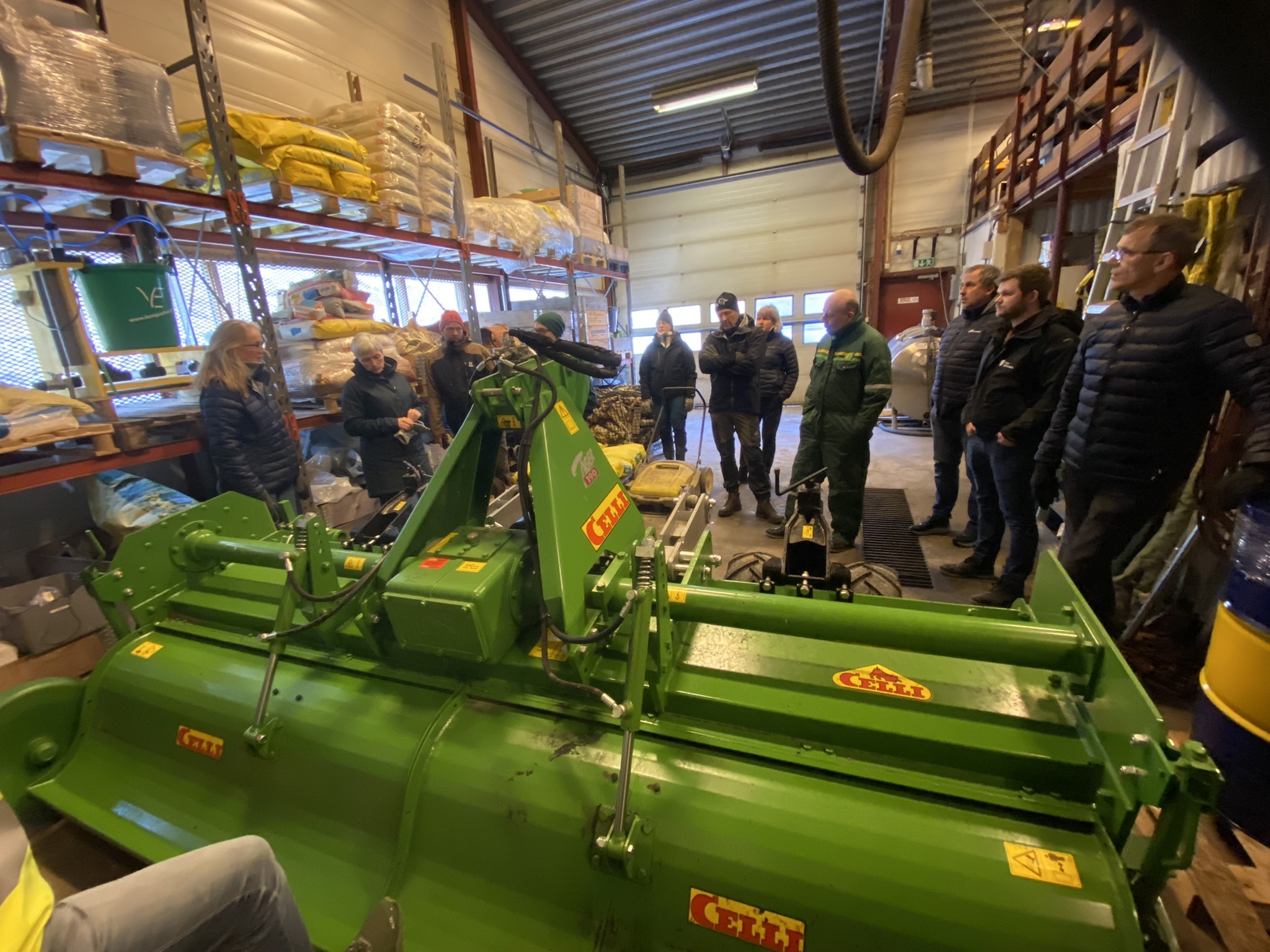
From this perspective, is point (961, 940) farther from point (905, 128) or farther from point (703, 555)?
point (905, 128)

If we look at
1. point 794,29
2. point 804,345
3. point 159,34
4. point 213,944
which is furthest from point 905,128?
point 213,944

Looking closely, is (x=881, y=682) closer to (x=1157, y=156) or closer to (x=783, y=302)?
(x=1157, y=156)

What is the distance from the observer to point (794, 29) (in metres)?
6.82

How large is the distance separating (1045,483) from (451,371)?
3.72 m

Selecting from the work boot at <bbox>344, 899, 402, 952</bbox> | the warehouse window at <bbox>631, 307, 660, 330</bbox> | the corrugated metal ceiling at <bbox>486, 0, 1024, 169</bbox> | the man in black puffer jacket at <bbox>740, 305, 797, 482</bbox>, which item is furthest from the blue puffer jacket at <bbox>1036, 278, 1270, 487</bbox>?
Answer: the warehouse window at <bbox>631, 307, 660, 330</bbox>

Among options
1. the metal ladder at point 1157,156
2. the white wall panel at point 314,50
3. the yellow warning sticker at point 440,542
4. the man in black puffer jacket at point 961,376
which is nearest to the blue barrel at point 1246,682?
the man in black puffer jacket at point 961,376

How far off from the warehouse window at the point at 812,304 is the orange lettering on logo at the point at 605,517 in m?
9.29

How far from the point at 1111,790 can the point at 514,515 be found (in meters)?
2.27

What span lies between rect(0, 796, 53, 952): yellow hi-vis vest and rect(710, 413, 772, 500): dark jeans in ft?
13.1

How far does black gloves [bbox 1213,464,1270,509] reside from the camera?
162cm

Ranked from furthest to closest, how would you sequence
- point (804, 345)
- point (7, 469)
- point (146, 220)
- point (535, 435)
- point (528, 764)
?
point (804, 345)
point (146, 220)
point (7, 469)
point (535, 435)
point (528, 764)

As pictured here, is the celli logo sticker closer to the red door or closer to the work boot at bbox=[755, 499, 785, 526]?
the work boot at bbox=[755, 499, 785, 526]

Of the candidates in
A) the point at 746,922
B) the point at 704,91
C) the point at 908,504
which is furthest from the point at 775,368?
the point at 704,91

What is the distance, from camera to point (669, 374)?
17.2 feet
